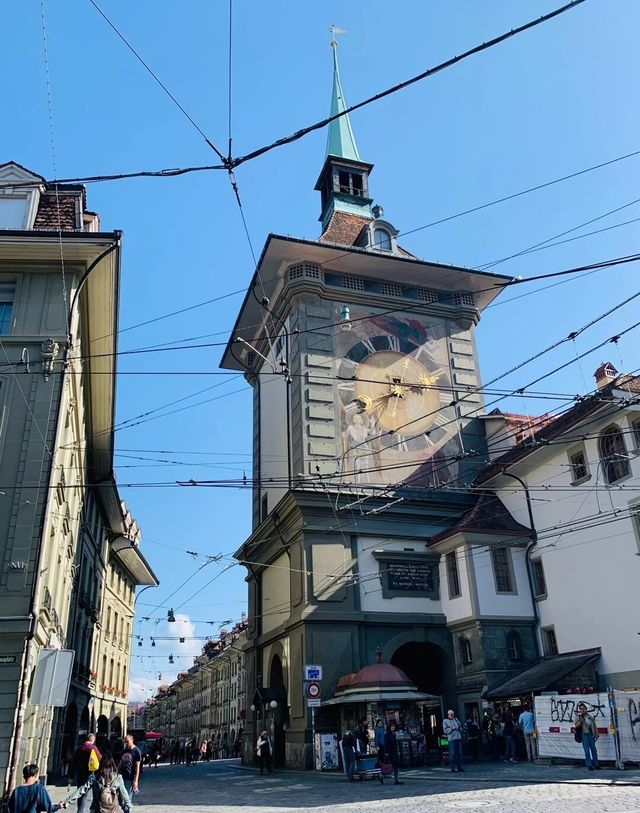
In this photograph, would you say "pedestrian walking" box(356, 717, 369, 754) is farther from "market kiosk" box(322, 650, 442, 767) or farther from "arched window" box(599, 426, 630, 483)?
"arched window" box(599, 426, 630, 483)

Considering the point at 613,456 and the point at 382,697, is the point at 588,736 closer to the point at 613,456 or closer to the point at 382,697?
the point at 382,697

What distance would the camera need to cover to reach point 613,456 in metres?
23.6

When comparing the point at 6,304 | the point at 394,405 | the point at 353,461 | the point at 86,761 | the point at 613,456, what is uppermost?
the point at 394,405

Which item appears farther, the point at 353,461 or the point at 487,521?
the point at 353,461

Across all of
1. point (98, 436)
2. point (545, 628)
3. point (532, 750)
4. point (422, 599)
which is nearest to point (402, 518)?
point (422, 599)

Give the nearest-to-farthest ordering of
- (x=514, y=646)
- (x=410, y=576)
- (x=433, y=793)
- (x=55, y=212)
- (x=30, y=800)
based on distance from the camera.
A: (x=30, y=800) → (x=433, y=793) → (x=55, y=212) → (x=514, y=646) → (x=410, y=576)

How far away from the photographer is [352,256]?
3306 centimetres

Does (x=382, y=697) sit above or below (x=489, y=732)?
above

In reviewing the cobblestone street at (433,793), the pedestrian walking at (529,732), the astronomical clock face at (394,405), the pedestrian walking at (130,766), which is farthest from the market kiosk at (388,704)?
the pedestrian walking at (130,766)

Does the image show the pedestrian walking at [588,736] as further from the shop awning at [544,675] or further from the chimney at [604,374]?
the chimney at [604,374]

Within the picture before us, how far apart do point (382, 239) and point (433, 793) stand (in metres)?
27.2

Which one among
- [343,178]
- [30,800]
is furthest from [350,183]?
[30,800]

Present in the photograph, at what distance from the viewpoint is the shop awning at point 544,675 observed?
22.2 m

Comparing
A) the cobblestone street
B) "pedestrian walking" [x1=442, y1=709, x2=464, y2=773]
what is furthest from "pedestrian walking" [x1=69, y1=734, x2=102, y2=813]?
"pedestrian walking" [x1=442, y1=709, x2=464, y2=773]
